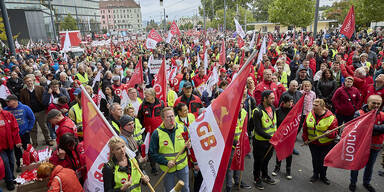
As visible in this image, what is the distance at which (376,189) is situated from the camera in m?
4.61

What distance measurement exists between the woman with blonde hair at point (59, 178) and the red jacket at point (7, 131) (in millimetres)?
2411

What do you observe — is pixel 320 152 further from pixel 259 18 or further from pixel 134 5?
pixel 134 5

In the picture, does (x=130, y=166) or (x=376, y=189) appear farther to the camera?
(x=376, y=189)

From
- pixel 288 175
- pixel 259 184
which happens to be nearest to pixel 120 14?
pixel 288 175

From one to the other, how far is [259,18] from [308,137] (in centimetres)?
9052

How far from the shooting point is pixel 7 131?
15.8 ft

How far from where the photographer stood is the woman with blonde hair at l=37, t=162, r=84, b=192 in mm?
2870

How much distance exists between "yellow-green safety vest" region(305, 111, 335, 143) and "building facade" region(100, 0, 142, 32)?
136 m

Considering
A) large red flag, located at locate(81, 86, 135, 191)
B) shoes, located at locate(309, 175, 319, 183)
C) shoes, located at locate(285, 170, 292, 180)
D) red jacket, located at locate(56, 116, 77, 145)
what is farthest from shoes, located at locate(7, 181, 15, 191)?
shoes, located at locate(309, 175, 319, 183)

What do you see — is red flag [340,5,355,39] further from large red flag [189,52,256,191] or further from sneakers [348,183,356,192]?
large red flag [189,52,256,191]

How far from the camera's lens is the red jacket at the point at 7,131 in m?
4.76

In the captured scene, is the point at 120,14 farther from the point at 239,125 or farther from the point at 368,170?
the point at 368,170

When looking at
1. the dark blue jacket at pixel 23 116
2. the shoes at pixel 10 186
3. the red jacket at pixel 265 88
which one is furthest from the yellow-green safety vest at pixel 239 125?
the dark blue jacket at pixel 23 116

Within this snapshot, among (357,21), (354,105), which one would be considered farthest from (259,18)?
(354,105)
